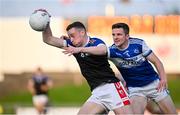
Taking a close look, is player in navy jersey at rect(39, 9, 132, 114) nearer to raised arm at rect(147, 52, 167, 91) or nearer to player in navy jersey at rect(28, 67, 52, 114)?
raised arm at rect(147, 52, 167, 91)

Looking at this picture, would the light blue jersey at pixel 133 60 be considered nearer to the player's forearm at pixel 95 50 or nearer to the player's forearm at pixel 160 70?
the player's forearm at pixel 160 70

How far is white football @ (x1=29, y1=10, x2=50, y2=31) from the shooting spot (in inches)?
471

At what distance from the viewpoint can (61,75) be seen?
156 ft

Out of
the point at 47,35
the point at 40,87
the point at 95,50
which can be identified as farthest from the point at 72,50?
the point at 40,87

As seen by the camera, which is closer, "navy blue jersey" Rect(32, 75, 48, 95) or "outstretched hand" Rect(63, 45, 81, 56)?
"outstretched hand" Rect(63, 45, 81, 56)

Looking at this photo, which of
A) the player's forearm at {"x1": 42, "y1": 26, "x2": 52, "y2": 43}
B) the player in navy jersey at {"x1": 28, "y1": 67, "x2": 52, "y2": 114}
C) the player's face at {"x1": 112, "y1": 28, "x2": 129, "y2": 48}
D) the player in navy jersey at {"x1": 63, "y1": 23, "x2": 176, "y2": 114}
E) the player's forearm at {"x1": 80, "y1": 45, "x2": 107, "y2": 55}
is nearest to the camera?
the player's forearm at {"x1": 80, "y1": 45, "x2": 107, "y2": 55}

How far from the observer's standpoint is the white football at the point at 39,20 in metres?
12.0

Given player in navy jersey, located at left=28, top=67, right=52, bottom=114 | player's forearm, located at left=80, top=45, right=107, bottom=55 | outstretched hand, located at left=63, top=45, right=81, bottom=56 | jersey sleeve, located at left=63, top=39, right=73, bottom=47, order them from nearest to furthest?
outstretched hand, located at left=63, top=45, right=81, bottom=56 → player's forearm, located at left=80, top=45, right=107, bottom=55 → jersey sleeve, located at left=63, top=39, right=73, bottom=47 → player in navy jersey, located at left=28, top=67, right=52, bottom=114

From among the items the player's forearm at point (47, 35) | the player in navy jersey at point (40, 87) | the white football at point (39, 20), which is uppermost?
the white football at point (39, 20)

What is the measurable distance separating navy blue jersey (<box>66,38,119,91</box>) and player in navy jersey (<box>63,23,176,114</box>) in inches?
9.3

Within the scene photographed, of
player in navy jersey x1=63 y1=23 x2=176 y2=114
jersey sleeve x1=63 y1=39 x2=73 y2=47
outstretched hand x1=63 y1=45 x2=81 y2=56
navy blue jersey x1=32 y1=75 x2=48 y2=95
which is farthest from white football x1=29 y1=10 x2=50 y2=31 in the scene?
navy blue jersey x1=32 y1=75 x2=48 y2=95

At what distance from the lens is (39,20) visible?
12.0 m

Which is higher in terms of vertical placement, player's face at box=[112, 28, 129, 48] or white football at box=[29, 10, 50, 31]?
white football at box=[29, 10, 50, 31]

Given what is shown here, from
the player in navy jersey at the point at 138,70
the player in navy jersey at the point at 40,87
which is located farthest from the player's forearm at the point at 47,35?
the player in navy jersey at the point at 40,87
